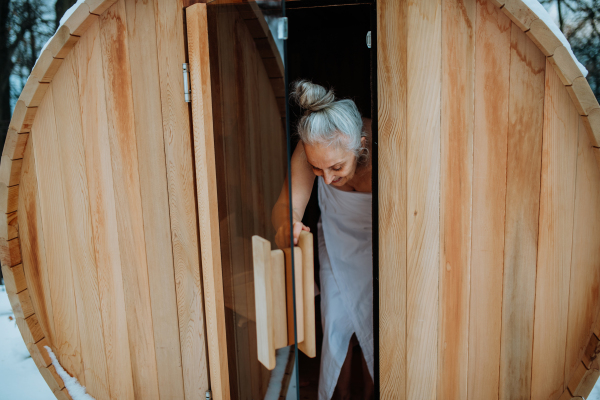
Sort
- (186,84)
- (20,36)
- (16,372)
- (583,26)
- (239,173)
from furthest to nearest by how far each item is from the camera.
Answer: (20,36) < (16,372) < (583,26) < (186,84) < (239,173)

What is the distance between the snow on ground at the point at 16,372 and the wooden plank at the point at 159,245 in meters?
1.29

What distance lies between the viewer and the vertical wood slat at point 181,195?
1538 millimetres

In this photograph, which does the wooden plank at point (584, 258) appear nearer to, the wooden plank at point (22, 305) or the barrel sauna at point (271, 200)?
the barrel sauna at point (271, 200)

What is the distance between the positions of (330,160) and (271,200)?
0.65 meters

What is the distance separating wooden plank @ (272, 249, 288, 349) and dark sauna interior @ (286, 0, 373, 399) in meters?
1.50

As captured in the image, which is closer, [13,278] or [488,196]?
[488,196]

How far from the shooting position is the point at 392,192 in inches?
57.8

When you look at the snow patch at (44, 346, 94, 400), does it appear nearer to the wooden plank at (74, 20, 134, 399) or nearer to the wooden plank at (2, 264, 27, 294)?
the wooden plank at (74, 20, 134, 399)

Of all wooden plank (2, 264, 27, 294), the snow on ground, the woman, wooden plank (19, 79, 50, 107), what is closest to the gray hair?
the woman

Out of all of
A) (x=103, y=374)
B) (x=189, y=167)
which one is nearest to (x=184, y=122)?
(x=189, y=167)

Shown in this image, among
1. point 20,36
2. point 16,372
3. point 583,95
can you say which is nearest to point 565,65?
point 583,95

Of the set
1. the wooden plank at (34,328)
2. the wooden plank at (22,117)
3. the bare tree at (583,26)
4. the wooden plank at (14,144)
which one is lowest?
the wooden plank at (34,328)

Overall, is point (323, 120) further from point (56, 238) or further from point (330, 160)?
point (56, 238)

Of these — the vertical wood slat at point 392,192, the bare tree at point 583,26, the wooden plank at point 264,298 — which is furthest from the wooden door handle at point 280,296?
the bare tree at point 583,26
